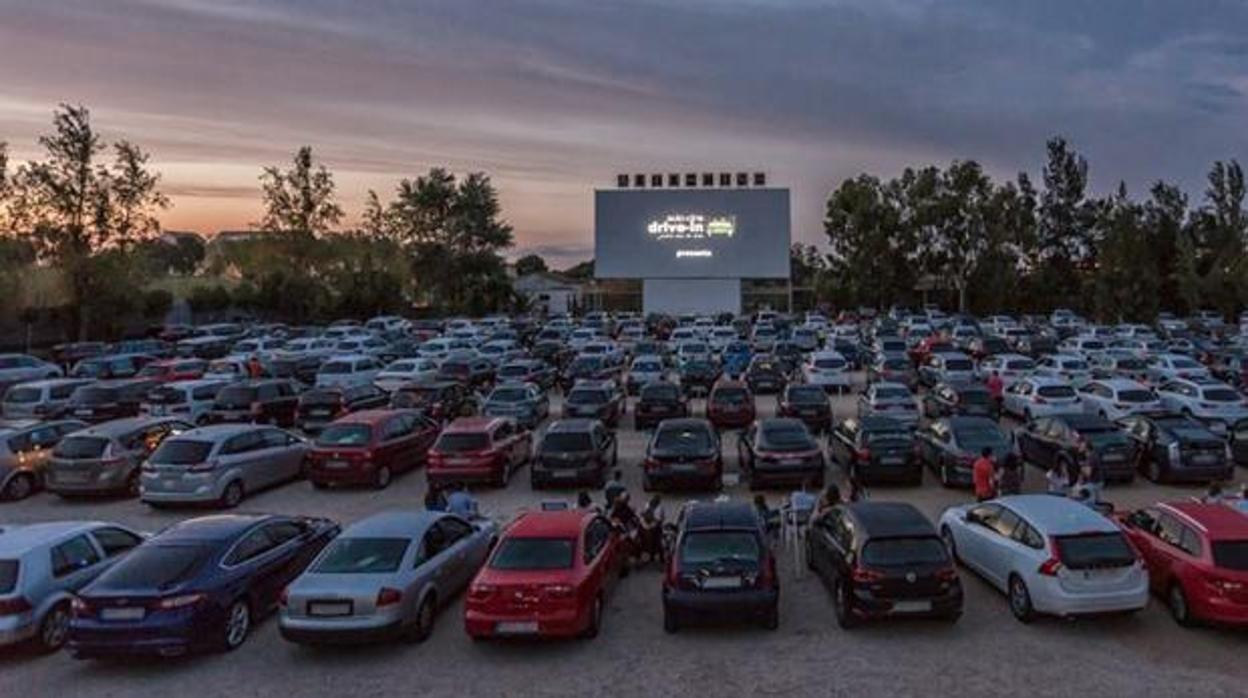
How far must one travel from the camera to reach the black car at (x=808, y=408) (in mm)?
27203

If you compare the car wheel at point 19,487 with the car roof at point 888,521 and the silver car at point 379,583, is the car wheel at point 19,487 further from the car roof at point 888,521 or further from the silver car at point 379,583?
the car roof at point 888,521

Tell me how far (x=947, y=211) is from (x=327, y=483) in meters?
76.4

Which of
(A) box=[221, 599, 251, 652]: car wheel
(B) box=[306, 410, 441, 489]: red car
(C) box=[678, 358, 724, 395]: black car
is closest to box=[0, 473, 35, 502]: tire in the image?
(B) box=[306, 410, 441, 489]: red car

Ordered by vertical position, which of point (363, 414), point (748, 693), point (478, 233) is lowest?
point (748, 693)

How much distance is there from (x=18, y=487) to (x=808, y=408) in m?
18.1

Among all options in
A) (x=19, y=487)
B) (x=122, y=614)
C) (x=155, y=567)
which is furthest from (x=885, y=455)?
(x=19, y=487)

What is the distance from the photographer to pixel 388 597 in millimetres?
11812

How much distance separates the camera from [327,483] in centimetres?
2148

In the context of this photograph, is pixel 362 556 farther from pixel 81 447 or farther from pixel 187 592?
pixel 81 447

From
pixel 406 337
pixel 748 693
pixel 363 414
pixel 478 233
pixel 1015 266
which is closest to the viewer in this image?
pixel 748 693

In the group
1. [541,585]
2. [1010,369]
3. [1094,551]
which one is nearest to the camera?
[541,585]

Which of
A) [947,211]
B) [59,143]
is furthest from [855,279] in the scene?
[59,143]

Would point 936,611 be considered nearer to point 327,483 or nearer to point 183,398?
point 327,483

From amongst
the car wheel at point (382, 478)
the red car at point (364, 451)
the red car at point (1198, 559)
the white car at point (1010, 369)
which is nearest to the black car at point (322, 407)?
the red car at point (364, 451)
